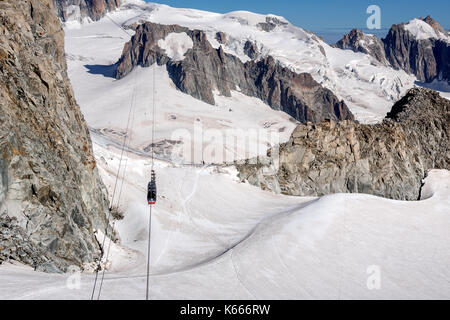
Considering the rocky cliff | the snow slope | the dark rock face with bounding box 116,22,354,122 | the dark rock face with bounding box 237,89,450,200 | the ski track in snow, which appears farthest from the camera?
the dark rock face with bounding box 116,22,354,122

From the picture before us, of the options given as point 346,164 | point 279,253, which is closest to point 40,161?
point 279,253

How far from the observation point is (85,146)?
29.4 metres

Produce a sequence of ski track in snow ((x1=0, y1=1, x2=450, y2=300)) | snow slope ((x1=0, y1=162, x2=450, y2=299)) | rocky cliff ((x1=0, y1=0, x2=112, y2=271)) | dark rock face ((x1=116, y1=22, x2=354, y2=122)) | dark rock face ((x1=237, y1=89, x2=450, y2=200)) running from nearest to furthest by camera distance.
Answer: snow slope ((x1=0, y1=162, x2=450, y2=299)), ski track in snow ((x1=0, y1=1, x2=450, y2=300)), rocky cliff ((x1=0, y1=0, x2=112, y2=271)), dark rock face ((x1=237, y1=89, x2=450, y2=200)), dark rock face ((x1=116, y1=22, x2=354, y2=122))

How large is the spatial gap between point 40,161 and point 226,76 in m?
153

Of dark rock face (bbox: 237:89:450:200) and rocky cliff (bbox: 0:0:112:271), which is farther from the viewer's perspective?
dark rock face (bbox: 237:89:450:200)

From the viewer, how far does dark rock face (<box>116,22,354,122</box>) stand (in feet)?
509

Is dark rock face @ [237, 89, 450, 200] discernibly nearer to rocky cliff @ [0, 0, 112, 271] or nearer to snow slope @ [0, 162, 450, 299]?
snow slope @ [0, 162, 450, 299]

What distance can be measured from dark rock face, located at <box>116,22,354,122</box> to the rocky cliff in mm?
123194

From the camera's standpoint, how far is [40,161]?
22.5 metres

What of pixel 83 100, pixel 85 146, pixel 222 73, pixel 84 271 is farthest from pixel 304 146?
pixel 222 73

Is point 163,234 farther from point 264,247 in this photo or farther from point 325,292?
point 325,292

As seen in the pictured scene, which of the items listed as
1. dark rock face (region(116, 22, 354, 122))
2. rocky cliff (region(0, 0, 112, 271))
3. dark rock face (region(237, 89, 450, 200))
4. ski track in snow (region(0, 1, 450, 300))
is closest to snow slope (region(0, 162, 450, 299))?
ski track in snow (region(0, 1, 450, 300))

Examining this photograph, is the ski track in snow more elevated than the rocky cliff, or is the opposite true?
the rocky cliff

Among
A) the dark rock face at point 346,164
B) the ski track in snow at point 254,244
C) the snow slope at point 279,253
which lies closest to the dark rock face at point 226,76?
the dark rock face at point 346,164
